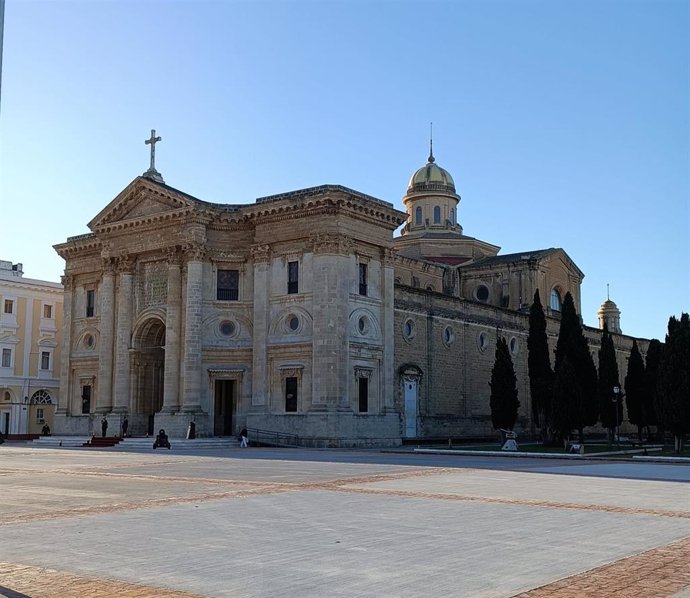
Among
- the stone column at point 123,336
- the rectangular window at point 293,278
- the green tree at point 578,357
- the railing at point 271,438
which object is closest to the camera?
the railing at point 271,438

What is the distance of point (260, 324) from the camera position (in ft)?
154

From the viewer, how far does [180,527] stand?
13.0 metres

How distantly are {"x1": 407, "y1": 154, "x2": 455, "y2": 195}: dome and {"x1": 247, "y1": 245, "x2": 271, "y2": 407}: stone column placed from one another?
28227 mm

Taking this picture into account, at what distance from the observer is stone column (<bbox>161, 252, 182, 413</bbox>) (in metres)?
47.1

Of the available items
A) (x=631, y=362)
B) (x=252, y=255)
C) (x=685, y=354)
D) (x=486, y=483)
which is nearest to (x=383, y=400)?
(x=252, y=255)

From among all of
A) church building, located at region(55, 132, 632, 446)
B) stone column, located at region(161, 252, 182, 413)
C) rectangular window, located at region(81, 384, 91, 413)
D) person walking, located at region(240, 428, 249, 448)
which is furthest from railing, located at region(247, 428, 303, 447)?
rectangular window, located at region(81, 384, 91, 413)

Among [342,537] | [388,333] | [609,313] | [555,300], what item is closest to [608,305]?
[609,313]

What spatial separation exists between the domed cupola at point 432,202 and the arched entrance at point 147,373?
26909mm

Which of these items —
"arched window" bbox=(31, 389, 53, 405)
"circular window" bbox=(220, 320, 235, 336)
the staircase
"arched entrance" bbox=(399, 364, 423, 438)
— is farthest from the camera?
"arched window" bbox=(31, 389, 53, 405)

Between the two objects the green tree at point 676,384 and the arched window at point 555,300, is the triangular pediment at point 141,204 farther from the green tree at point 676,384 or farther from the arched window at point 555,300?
the arched window at point 555,300

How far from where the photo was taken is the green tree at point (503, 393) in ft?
156

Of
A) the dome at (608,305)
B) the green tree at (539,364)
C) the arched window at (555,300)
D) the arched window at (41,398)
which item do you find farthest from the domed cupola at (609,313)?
the arched window at (41,398)

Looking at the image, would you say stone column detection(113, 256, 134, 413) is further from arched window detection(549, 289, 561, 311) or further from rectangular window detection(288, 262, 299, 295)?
arched window detection(549, 289, 561, 311)

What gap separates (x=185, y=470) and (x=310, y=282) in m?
20.5
